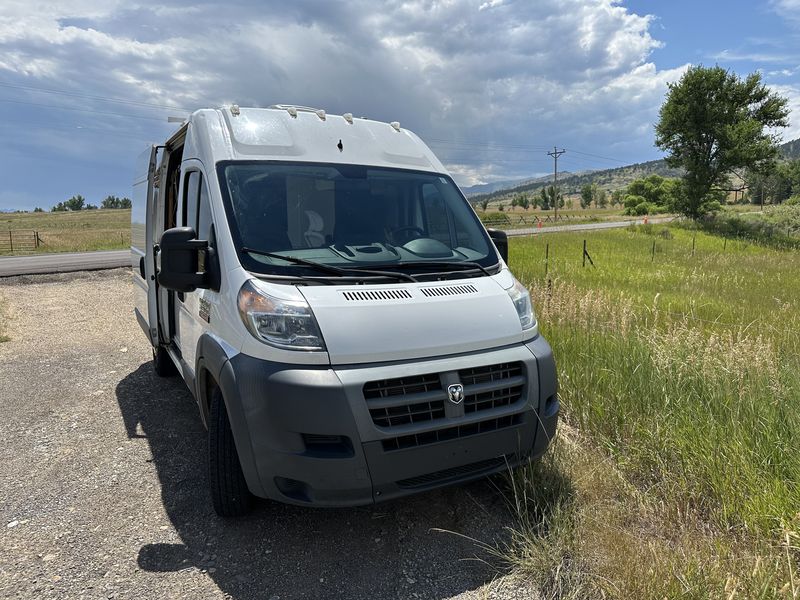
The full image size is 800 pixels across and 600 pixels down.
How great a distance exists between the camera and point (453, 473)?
111 inches

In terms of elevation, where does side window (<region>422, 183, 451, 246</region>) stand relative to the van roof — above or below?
below

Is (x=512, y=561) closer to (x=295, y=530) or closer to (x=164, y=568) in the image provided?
(x=295, y=530)

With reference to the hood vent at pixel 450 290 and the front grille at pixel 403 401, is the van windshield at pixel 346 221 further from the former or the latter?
the front grille at pixel 403 401

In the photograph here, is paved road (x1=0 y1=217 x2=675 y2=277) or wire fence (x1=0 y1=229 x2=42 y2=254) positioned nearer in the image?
paved road (x1=0 y1=217 x2=675 y2=277)

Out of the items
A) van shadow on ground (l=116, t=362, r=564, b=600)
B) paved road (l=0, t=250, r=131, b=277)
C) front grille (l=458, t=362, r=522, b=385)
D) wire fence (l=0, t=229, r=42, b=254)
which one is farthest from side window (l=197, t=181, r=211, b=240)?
wire fence (l=0, t=229, r=42, b=254)

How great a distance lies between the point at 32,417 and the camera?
15.6 feet

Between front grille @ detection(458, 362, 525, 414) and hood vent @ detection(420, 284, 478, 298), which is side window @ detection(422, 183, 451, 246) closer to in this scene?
hood vent @ detection(420, 284, 478, 298)

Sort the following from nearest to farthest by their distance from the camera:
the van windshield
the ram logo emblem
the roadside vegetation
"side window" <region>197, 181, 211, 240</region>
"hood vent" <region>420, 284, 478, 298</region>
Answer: the ram logo emblem < "hood vent" <region>420, 284, 478, 298</region> < the van windshield < "side window" <region>197, 181, 211, 240</region> < the roadside vegetation

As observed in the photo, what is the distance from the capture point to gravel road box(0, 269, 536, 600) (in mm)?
2600

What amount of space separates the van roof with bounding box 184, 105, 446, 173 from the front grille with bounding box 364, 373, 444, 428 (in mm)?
1802

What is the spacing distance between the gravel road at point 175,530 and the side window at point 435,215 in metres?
1.76

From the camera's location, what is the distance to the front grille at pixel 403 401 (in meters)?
2.56

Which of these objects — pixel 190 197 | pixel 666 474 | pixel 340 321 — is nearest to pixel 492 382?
pixel 340 321

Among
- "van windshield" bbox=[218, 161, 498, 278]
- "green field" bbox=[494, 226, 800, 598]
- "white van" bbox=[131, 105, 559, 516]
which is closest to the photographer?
"green field" bbox=[494, 226, 800, 598]
